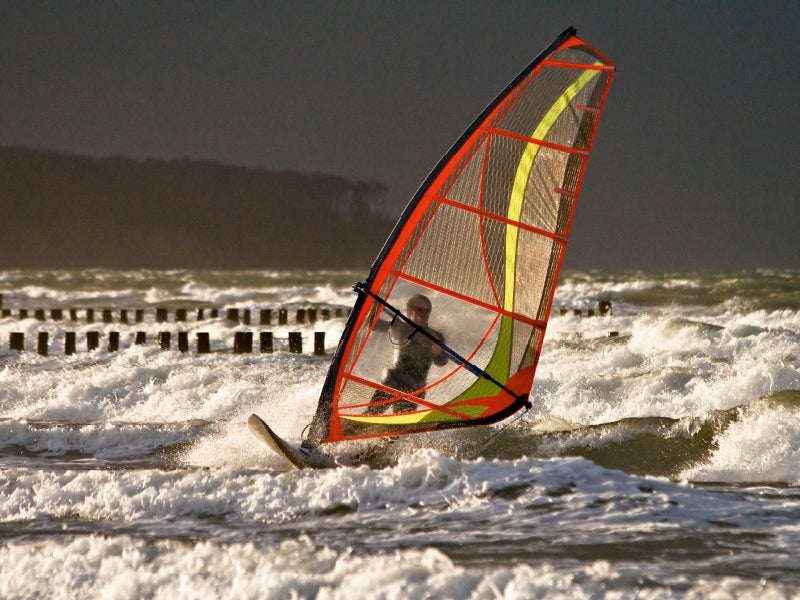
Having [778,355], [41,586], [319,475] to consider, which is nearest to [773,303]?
[778,355]

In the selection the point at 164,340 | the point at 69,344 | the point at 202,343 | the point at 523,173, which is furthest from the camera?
the point at 69,344

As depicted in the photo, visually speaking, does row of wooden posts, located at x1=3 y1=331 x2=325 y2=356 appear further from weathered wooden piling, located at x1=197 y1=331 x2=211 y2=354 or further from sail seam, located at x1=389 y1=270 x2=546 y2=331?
sail seam, located at x1=389 y1=270 x2=546 y2=331

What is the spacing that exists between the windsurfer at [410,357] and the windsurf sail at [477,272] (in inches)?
0.5

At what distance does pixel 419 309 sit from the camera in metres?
9.10

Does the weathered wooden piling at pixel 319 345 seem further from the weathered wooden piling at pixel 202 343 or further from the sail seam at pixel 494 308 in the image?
the sail seam at pixel 494 308

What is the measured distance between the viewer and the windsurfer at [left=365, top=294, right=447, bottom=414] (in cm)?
909

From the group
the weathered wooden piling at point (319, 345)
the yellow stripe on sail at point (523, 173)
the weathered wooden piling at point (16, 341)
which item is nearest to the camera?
the yellow stripe on sail at point (523, 173)

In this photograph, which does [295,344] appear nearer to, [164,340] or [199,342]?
[199,342]

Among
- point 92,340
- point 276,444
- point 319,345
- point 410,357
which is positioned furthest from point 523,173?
point 92,340

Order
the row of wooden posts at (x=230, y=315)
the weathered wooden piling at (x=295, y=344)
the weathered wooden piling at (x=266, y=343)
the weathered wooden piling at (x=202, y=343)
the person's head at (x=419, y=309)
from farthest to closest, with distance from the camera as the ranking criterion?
the row of wooden posts at (x=230, y=315)
the weathered wooden piling at (x=202, y=343)
the weathered wooden piling at (x=266, y=343)
the weathered wooden piling at (x=295, y=344)
the person's head at (x=419, y=309)

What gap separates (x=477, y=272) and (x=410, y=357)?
102cm

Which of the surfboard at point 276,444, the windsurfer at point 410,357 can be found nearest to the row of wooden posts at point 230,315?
the windsurfer at point 410,357

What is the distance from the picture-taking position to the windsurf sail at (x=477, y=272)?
8945 mm

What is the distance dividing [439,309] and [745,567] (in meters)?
4.17
